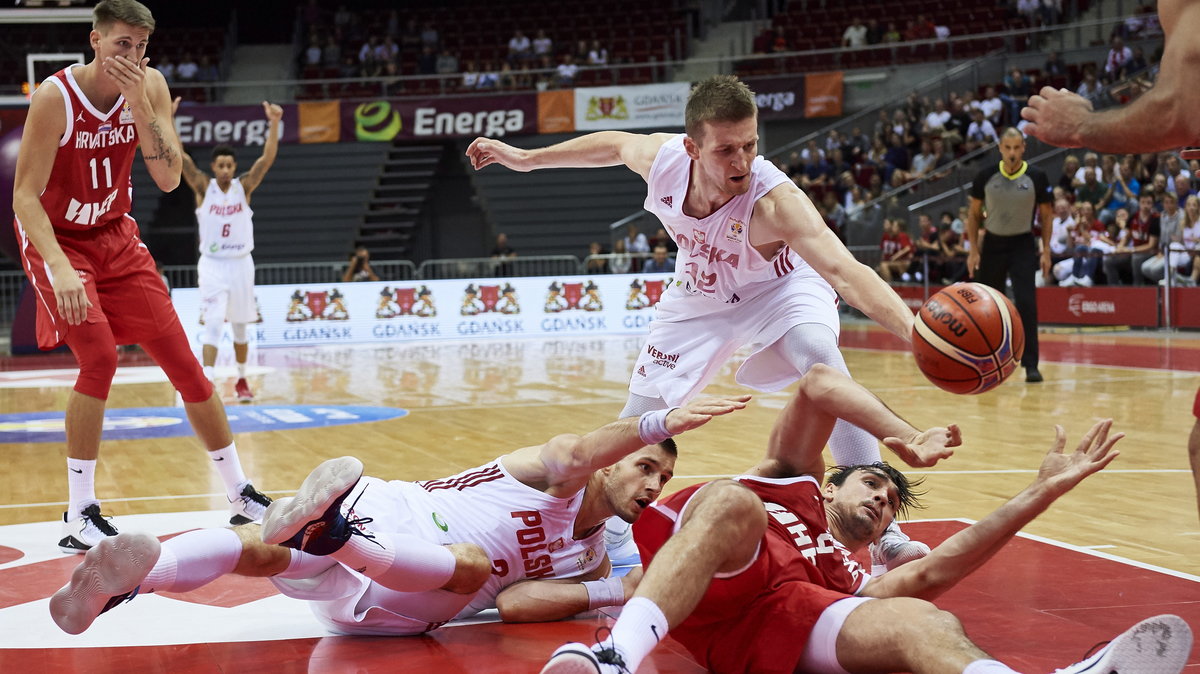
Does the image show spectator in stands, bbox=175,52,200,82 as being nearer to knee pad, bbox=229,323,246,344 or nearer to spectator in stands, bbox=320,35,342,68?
spectator in stands, bbox=320,35,342,68

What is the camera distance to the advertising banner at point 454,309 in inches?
774

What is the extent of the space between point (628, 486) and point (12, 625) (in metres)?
2.13

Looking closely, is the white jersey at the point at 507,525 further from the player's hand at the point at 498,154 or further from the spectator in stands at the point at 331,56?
the spectator in stands at the point at 331,56

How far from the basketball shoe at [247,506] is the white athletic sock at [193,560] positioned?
1.89 metres

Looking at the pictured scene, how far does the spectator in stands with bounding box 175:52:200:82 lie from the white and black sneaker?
76.7ft

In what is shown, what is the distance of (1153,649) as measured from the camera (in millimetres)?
2830

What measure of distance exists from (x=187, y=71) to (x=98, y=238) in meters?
23.2

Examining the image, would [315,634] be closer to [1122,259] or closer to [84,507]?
[84,507]

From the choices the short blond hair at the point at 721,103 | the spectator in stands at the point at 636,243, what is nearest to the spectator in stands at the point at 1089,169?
the spectator in stands at the point at 636,243

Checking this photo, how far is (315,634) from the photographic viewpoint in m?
4.09

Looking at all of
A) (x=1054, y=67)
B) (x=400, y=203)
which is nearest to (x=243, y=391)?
(x=1054, y=67)

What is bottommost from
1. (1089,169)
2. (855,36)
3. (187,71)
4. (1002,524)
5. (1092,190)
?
(1002,524)

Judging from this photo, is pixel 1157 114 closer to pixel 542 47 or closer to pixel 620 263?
pixel 620 263

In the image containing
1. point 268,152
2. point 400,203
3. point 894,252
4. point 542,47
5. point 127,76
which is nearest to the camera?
point 127,76
